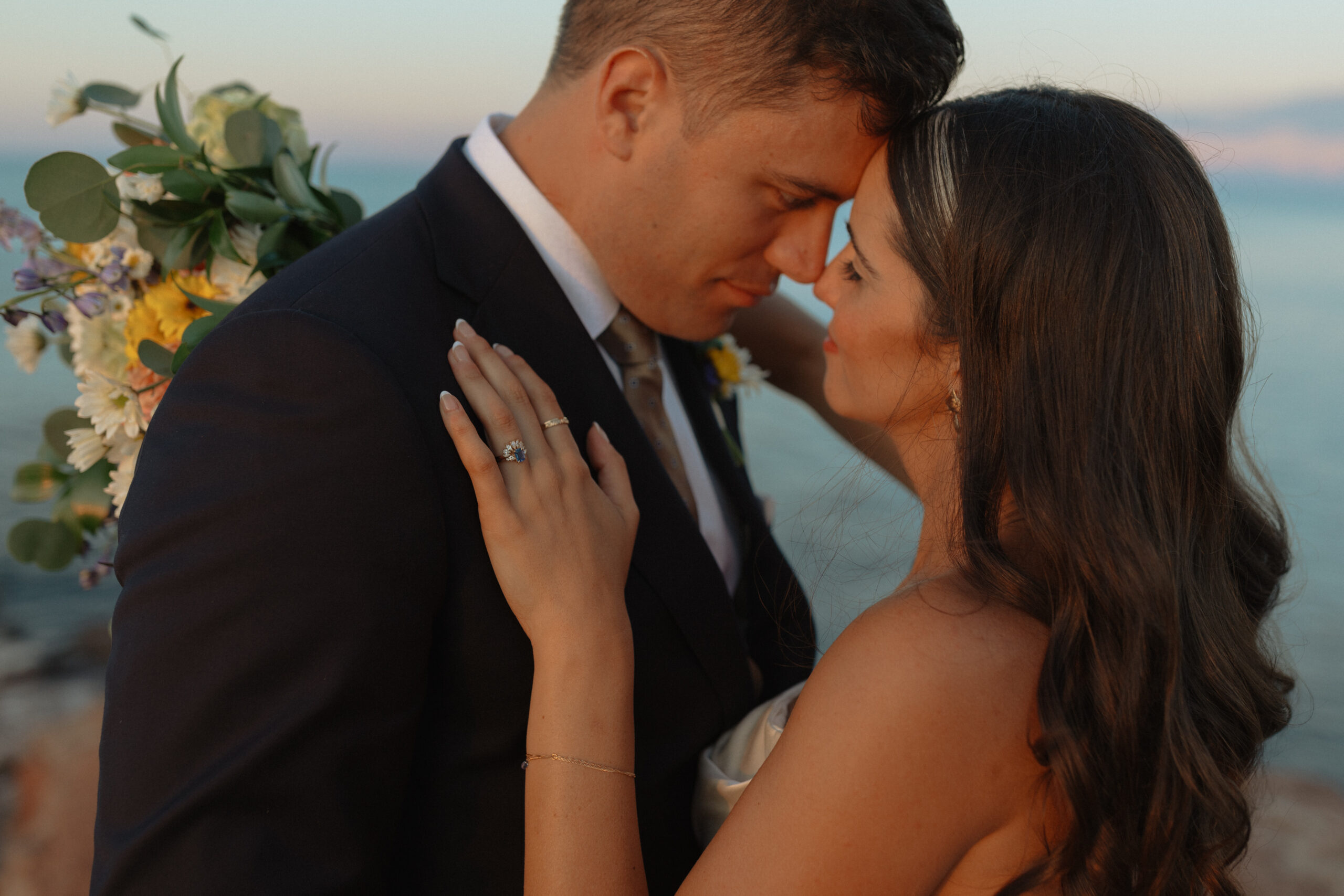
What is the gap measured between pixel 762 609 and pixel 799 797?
0.84m

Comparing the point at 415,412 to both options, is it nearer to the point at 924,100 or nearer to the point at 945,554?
the point at 945,554

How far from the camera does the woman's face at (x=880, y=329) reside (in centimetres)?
170

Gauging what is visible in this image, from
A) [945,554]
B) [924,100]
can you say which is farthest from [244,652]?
[924,100]

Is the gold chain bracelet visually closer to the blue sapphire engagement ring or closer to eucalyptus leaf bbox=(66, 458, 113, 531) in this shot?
the blue sapphire engagement ring

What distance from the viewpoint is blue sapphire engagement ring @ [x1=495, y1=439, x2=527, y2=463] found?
153 centimetres

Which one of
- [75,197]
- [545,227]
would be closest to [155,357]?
[75,197]

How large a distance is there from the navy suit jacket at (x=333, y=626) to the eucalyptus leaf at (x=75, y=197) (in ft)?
1.84

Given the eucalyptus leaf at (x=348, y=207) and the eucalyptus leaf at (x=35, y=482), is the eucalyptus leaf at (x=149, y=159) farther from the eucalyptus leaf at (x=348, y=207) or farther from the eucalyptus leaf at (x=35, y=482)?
the eucalyptus leaf at (x=35, y=482)

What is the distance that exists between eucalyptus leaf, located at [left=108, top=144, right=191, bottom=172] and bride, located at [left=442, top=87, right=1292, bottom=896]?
2.70 ft

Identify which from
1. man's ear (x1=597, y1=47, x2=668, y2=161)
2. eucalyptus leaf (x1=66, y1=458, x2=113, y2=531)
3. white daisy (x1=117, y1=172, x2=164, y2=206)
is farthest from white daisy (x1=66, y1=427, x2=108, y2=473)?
man's ear (x1=597, y1=47, x2=668, y2=161)

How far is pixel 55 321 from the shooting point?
199cm

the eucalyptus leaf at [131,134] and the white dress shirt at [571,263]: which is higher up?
the eucalyptus leaf at [131,134]

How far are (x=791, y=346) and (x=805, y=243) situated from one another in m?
0.95

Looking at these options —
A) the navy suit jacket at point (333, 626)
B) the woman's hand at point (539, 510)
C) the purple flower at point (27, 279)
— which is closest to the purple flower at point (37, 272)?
the purple flower at point (27, 279)
